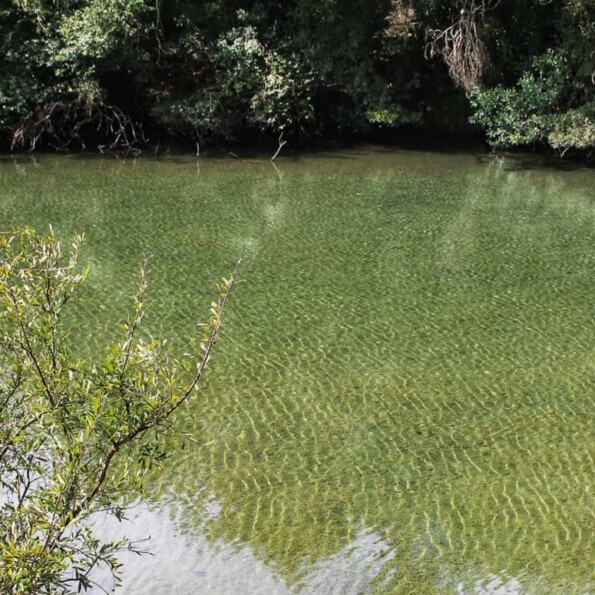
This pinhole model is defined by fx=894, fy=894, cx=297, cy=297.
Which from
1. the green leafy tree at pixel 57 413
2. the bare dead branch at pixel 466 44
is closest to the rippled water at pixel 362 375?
the green leafy tree at pixel 57 413

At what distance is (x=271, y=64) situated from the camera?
1717 centimetres

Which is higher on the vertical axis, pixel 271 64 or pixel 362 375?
pixel 271 64

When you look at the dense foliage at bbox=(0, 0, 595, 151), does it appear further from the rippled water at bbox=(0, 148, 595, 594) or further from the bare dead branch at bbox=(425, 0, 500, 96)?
the rippled water at bbox=(0, 148, 595, 594)

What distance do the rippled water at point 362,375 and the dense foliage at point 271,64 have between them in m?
2.42

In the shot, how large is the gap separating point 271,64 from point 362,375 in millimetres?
10823

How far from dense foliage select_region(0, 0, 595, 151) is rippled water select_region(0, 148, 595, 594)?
2421 millimetres

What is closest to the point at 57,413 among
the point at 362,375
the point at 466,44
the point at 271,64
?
the point at 362,375

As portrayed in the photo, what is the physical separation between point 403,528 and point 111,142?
14.1 m

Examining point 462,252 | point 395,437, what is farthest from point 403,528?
point 462,252

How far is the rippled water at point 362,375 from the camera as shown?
5266 millimetres

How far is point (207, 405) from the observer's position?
7027 mm

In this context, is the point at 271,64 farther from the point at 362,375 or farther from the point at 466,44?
the point at 362,375

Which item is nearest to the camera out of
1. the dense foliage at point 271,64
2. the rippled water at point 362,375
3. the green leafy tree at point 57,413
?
the green leafy tree at point 57,413

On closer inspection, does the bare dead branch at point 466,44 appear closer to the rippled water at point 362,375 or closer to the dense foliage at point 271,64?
the dense foliage at point 271,64
